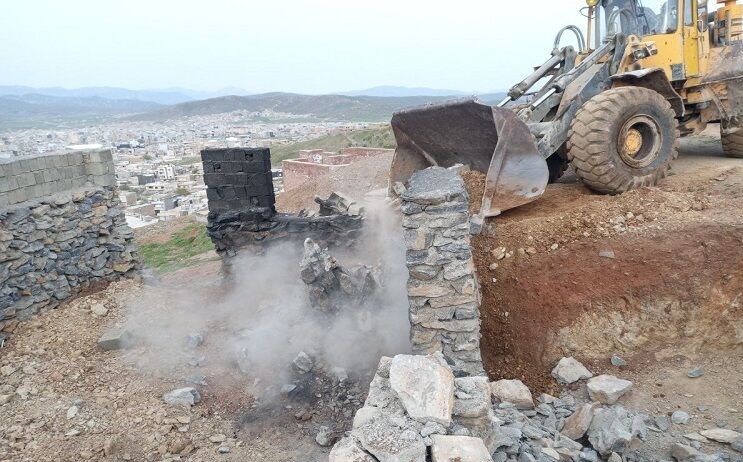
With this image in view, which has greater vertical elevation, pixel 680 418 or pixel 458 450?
pixel 458 450

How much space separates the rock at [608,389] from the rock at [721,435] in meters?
0.61

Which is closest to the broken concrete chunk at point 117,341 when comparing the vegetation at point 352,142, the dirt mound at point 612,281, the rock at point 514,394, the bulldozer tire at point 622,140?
the dirt mound at point 612,281

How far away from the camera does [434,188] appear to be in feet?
14.0

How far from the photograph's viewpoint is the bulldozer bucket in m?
5.49

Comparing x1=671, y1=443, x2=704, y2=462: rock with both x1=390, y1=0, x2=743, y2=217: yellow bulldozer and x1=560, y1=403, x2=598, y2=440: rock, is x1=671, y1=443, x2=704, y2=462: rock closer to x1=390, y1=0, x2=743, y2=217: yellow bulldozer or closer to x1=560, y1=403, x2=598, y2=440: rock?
x1=560, y1=403, x2=598, y2=440: rock

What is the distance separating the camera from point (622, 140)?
5.94m

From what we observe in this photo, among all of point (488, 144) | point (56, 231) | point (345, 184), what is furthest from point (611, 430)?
point (345, 184)

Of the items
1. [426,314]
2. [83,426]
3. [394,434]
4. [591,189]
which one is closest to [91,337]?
[83,426]

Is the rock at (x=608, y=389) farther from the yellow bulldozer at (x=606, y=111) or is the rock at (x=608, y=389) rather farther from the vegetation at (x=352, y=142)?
the vegetation at (x=352, y=142)

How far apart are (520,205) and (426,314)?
7.40ft

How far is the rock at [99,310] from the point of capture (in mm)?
6496

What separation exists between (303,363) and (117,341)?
238 centimetres

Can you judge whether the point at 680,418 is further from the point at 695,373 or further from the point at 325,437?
the point at 325,437

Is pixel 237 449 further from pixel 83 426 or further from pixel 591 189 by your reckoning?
pixel 591 189
